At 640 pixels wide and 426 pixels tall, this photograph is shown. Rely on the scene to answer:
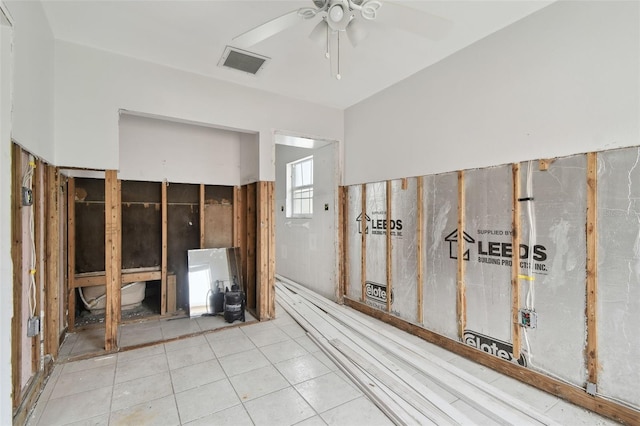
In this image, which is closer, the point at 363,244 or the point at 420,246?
the point at 420,246

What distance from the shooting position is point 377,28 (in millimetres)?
2633

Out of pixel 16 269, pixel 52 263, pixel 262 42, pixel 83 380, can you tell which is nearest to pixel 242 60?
pixel 262 42

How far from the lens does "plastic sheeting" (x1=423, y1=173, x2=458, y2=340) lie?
306 cm

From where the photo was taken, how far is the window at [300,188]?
5426 mm

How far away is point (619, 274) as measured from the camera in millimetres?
2039

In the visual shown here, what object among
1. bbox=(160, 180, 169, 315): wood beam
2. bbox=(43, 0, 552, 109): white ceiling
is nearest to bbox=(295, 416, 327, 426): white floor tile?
bbox=(160, 180, 169, 315): wood beam

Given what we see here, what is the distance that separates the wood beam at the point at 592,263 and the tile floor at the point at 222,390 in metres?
0.40

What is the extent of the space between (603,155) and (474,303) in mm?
1623

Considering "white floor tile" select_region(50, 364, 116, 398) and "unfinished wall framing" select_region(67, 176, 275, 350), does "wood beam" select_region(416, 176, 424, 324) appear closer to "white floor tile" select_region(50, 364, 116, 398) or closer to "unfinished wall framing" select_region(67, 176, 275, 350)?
"unfinished wall framing" select_region(67, 176, 275, 350)

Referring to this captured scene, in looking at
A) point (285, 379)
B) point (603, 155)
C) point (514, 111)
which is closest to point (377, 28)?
point (514, 111)

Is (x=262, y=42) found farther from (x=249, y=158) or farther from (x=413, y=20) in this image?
(x=249, y=158)

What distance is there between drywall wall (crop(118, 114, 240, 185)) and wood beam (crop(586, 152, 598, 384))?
4.12 metres

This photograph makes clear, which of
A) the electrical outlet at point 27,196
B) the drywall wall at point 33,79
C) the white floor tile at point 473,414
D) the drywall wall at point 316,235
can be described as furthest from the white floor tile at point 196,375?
the drywall wall at point 316,235

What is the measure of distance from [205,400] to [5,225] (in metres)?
1.78
